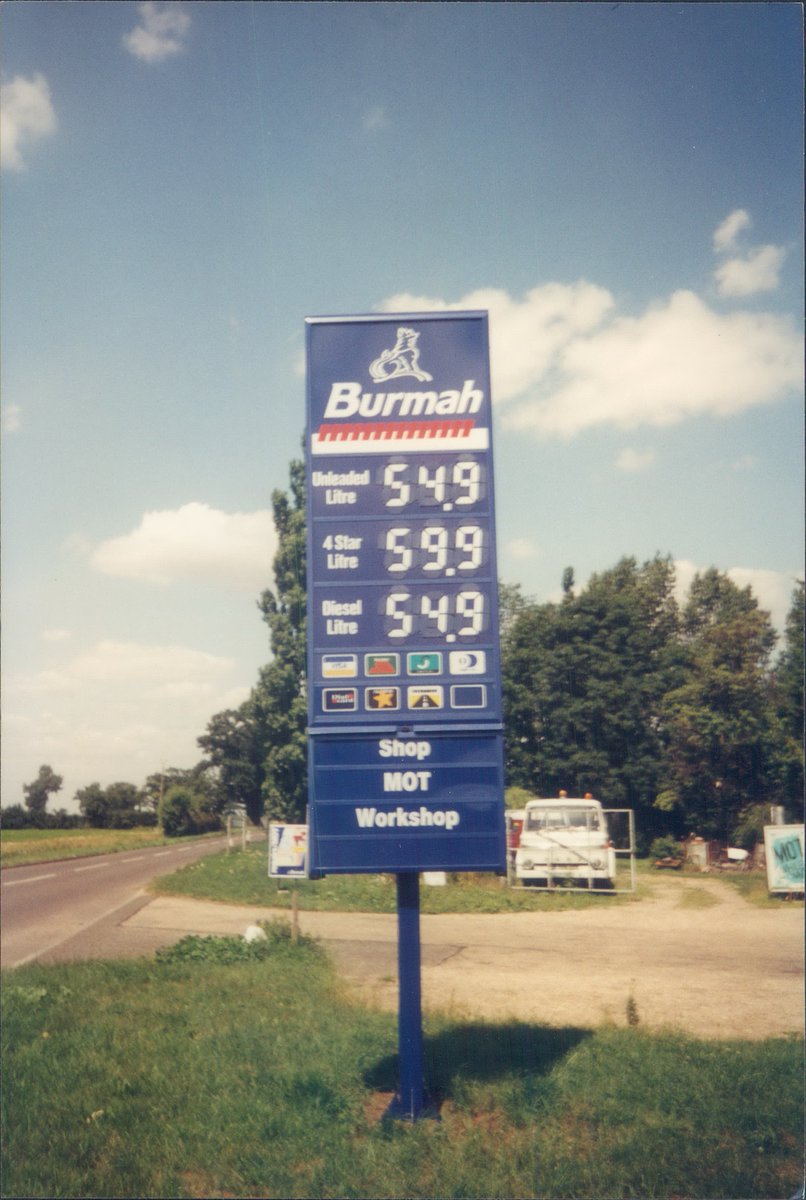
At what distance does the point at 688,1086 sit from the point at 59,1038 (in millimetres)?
4947

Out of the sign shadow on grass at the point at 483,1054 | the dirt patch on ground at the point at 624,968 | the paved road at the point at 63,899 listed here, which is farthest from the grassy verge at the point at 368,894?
the sign shadow on grass at the point at 483,1054

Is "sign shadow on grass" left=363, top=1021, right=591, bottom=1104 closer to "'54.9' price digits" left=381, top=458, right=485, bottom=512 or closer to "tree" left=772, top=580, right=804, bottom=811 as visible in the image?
"'54.9' price digits" left=381, top=458, right=485, bottom=512

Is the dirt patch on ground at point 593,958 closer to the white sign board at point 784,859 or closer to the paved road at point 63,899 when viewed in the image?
the white sign board at point 784,859

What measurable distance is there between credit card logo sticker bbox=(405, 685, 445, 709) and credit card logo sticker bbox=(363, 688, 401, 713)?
71 mm

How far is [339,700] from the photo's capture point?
5.54 meters

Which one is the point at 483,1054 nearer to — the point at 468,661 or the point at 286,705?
the point at 468,661

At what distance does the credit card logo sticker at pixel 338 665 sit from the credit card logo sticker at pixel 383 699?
0.71ft

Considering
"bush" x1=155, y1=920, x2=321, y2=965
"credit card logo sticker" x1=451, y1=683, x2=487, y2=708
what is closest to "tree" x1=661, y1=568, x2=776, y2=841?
"bush" x1=155, y1=920, x2=321, y2=965

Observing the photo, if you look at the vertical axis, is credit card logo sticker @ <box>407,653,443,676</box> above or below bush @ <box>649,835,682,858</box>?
above

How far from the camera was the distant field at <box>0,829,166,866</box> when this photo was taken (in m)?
23.9

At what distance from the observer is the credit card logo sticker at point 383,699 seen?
551 centimetres

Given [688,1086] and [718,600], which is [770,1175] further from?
[718,600]

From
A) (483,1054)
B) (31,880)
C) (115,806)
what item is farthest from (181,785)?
(483,1054)

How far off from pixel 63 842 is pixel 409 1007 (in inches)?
1080
